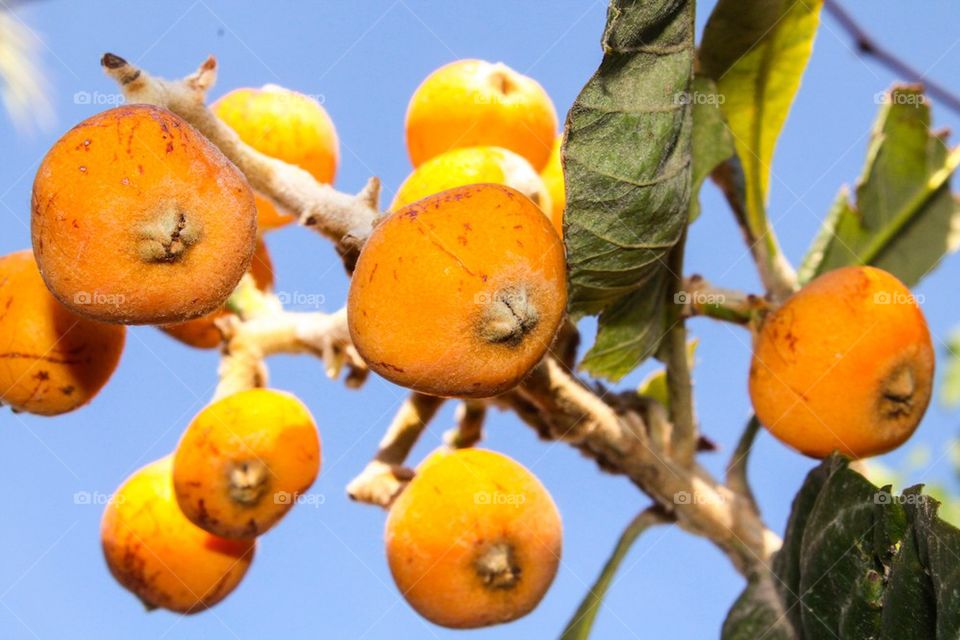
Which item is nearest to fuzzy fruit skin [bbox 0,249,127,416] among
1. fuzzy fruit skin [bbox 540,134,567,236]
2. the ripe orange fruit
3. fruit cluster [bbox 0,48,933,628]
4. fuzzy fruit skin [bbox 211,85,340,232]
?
fruit cluster [bbox 0,48,933,628]

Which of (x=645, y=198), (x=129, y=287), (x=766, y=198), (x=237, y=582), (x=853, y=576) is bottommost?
(x=237, y=582)

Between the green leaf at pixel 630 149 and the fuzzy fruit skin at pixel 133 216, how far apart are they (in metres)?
0.57

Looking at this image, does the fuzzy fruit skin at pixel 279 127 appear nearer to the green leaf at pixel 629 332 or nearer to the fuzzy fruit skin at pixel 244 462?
the fuzzy fruit skin at pixel 244 462

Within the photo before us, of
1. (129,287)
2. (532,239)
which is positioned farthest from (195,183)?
(532,239)

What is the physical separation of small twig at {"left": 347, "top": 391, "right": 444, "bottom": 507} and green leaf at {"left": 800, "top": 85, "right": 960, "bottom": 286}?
43.3 inches

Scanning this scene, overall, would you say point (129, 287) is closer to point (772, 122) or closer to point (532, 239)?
point (532, 239)

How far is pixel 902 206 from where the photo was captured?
2887 mm

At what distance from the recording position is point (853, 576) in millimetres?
1980

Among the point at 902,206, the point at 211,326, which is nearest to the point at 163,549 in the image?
the point at 211,326

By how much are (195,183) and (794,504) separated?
1.50 metres

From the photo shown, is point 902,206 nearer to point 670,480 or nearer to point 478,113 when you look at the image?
point 670,480

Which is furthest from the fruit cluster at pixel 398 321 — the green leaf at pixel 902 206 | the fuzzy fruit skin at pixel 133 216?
the green leaf at pixel 902 206

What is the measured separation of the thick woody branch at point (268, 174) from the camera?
1791mm

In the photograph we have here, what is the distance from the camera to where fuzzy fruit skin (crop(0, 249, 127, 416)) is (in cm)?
200
